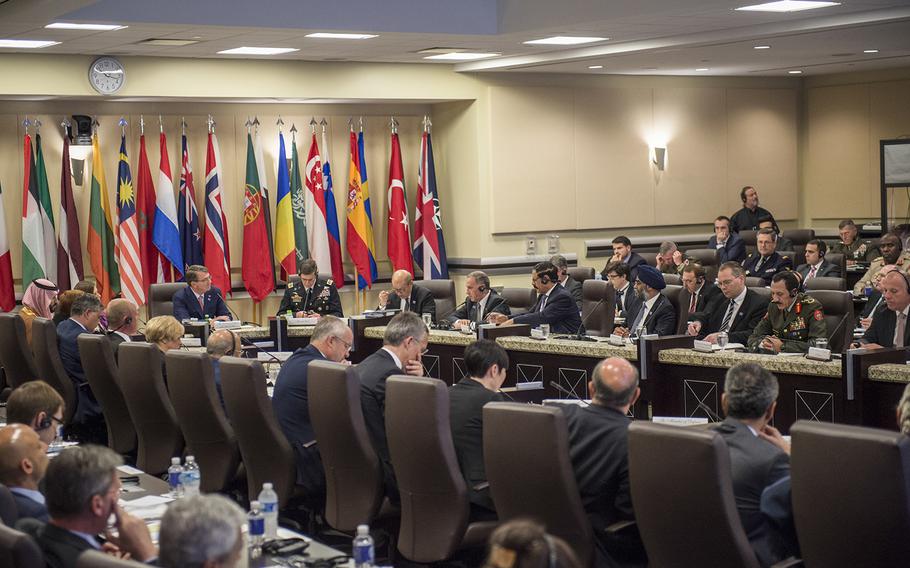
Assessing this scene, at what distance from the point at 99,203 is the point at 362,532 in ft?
28.0

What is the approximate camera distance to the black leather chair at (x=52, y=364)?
26.1ft

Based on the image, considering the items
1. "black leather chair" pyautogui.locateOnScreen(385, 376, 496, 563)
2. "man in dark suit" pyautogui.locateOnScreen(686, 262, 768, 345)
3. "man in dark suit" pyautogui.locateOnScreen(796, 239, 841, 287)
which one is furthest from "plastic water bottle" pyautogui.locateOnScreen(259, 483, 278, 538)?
"man in dark suit" pyautogui.locateOnScreen(796, 239, 841, 287)

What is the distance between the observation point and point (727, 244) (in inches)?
534

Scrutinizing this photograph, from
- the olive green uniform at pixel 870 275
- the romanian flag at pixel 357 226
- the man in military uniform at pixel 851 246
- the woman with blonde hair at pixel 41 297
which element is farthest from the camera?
the man in military uniform at pixel 851 246

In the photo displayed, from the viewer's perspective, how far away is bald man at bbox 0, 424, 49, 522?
12.2 feet

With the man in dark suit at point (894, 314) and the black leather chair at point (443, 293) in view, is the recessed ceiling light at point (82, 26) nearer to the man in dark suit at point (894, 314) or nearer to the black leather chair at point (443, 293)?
the black leather chair at point (443, 293)

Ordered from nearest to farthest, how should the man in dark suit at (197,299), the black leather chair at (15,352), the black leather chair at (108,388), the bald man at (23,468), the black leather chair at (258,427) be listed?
the bald man at (23,468) < the black leather chair at (258,427) < the black leather chair at (108,388) < the black leather chair at (15,352) < the man in dark suit at (197,299)

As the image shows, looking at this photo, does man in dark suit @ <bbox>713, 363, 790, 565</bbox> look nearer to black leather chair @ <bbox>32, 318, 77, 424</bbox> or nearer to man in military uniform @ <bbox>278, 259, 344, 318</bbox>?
black leather chair @ <bbox>32, 318, 77, 424</bbox>

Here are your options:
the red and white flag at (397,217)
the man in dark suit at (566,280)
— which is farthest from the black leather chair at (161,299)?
the man in dark suit at (566,280)

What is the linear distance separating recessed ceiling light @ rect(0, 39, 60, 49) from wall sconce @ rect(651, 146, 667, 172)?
722 centimetres

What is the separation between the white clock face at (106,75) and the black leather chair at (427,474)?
661 centimetres

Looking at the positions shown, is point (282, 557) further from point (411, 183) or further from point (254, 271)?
point (411, 183)

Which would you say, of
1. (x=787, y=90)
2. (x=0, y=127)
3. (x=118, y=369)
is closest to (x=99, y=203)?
(x=0, y=127)

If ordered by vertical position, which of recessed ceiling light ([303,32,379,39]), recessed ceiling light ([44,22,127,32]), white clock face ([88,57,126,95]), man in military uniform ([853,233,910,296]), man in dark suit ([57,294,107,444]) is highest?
recessed ceiling light ([303,32,379,39])
